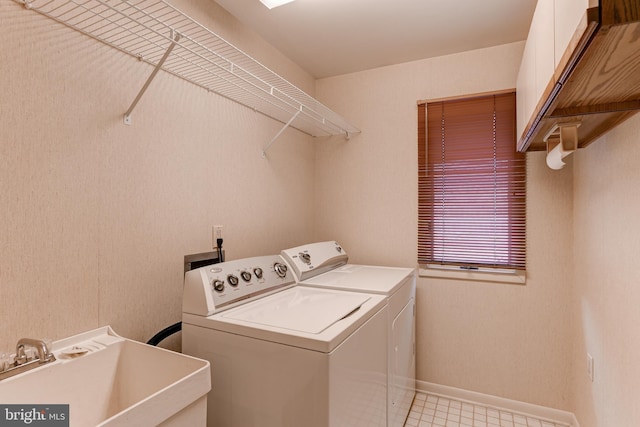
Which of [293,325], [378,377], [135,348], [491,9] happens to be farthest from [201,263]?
[491,9]

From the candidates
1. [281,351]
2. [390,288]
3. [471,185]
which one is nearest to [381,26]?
[471,185]

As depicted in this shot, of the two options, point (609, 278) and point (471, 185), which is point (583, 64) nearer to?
point (609, 278)

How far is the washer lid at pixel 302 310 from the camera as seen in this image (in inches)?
49.8

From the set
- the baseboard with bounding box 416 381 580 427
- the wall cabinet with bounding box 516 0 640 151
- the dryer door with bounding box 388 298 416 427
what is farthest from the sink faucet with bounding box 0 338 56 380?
the baseboard with bounding box 416 381 580 427

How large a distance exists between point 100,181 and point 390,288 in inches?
57.1

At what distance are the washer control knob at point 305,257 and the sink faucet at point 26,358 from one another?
1.29 metres

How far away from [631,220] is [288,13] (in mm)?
1986

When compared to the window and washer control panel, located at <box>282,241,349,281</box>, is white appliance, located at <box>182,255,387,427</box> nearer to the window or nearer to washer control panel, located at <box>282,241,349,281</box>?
washer control panel, located at <box>282,241,349,281</box>

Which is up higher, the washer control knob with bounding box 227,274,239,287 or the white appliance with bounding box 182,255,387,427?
the washer control knob with bounding box 227,274,239,287

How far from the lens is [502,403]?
2340mm

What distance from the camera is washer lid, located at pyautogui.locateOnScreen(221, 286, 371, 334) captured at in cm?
127

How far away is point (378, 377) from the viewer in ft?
5.22

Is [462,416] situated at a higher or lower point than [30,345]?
lower

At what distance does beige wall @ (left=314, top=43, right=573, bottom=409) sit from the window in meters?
0.08
